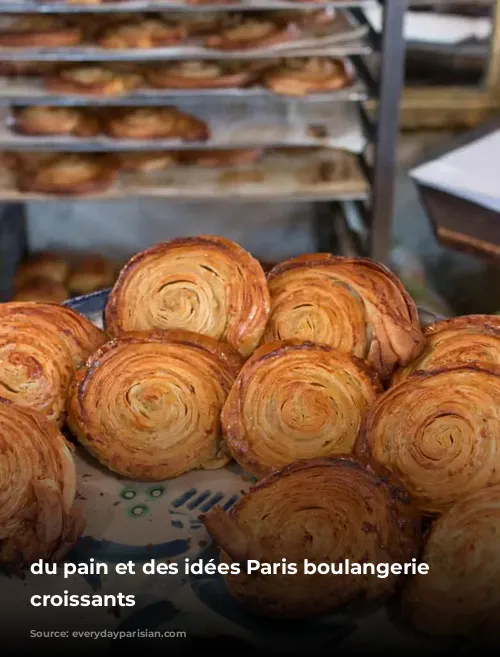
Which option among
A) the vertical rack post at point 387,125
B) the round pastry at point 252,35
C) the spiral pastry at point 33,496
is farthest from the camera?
the round pastry at point 252,35

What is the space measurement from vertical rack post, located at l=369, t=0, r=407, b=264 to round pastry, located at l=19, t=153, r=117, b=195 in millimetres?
824

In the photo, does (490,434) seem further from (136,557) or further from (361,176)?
(361,176)

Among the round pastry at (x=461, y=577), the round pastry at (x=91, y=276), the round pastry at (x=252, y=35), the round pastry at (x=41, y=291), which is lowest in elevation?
the round pastry at (x=91, y=276)

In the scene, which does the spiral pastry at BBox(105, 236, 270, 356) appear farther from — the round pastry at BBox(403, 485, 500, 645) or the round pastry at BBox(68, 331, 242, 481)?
the round pastry at BBox(403, 485, 500, 645)

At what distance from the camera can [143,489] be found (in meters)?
1.09

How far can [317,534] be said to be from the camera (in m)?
0.90

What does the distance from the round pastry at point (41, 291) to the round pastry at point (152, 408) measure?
5.44ft

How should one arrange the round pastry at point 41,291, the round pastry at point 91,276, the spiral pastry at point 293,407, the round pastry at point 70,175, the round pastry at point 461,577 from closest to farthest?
the round pastry at point 461,577 < the spiral pastry at point 293,407 < the round pastry at point 70,175 < the round pastry at point 41,291 < the round pastry at point 91,276

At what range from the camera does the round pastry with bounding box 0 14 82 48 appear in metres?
2.40

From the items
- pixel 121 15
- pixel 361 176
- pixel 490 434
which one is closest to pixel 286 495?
pixel 490 434

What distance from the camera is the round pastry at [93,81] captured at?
8.10 ft

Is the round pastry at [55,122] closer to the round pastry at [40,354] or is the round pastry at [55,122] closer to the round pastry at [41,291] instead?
the round pastry at [41,291]

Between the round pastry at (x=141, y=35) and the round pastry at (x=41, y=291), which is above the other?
the round pastry at (x=141, y=35)

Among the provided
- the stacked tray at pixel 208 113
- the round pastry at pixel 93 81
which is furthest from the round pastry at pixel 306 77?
the round pastry at pixel 93 81
